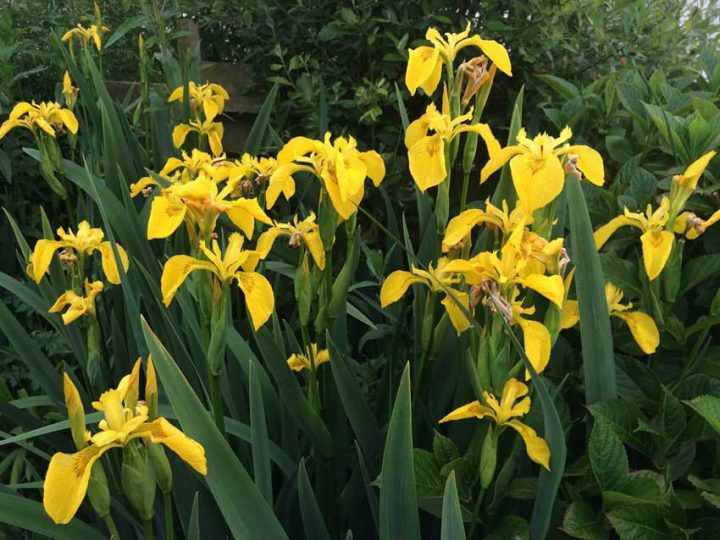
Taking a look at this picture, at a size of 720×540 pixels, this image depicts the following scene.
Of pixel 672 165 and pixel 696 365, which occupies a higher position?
pixel 672 165

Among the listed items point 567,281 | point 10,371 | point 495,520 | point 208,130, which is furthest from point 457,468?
point 10,371

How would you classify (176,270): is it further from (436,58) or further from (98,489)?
(436,58)

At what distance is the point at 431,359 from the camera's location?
1.08 metres

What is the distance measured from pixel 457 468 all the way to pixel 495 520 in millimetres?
178

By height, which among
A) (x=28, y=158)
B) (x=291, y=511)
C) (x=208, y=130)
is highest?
(x=208, y=130)

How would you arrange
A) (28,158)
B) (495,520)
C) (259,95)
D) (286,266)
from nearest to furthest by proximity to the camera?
(495,520) → (286,266) → (28,158) → (259,95)

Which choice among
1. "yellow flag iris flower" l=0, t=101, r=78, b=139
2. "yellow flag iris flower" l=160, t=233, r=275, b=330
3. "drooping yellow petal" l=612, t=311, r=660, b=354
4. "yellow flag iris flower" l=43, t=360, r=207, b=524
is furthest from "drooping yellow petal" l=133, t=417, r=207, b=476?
"yellow flag iris flower" l=0, t=101, r=78, b=139

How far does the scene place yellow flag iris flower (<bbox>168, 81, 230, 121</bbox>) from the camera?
5.77ft

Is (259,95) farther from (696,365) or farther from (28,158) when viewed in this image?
(696,365)

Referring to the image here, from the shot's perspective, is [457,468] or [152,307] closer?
[457,468]

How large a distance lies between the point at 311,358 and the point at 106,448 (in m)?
0.43

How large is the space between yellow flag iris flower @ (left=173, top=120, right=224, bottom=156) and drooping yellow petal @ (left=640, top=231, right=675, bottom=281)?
110cm

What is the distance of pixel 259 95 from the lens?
8.23 ft

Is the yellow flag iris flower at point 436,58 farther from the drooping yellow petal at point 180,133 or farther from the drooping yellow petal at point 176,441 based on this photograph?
the drooping yellow petal at point 180,133
